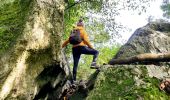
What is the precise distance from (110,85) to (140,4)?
20.5 m

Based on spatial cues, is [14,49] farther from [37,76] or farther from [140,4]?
[140,4]

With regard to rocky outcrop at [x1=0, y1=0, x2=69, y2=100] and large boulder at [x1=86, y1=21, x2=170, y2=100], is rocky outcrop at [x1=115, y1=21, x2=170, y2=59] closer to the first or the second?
large boulder at [x1=86, y1=21, x2=170, y2=100]

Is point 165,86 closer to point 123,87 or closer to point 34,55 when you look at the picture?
point 123,87

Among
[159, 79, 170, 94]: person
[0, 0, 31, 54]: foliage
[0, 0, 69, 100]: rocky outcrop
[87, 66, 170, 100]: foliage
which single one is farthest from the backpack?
[159, 79, 170, 94]: person

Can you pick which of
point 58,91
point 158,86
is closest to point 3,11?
point 58,91

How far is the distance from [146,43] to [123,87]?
16.9 feet

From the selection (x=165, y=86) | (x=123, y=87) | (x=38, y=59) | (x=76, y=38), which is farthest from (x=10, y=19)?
(x=165, y=86)

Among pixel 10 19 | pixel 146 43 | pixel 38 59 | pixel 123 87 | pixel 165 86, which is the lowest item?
pixel 146 43

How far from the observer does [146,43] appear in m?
12.9

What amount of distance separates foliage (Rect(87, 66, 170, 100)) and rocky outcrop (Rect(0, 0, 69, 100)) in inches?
61.7

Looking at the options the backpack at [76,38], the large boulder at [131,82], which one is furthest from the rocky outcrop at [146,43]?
the large boulder at [131,82]

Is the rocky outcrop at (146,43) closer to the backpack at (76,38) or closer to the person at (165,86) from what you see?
the backpack at (76,38)

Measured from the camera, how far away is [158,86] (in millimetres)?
7957

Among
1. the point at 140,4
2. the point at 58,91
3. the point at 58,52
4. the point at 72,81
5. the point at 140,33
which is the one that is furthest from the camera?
the point at 140,4
